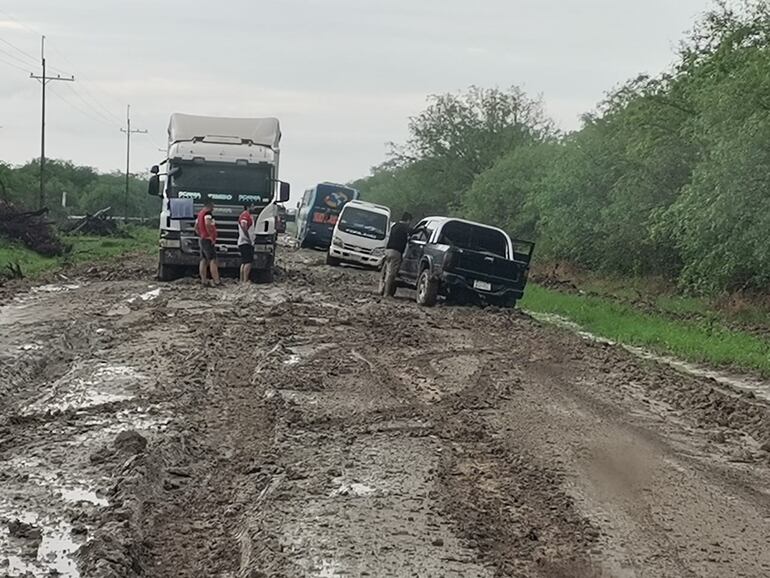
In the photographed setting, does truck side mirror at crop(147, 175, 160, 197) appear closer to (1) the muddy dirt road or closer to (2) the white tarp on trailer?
(2) the white tarp on trailer

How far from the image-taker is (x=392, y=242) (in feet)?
77.9

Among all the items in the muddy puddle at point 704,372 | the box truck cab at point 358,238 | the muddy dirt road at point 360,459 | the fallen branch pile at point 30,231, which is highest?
the muddy dirt road at point 360,459

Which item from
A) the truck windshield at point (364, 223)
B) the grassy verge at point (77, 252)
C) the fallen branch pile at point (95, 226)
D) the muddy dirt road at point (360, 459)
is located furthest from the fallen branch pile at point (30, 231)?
the muddy dirt road at point (360, 459)

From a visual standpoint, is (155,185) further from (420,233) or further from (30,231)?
(30,231)

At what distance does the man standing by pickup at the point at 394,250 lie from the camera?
77.9 ft

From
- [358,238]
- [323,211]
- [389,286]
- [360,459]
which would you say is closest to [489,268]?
[389,286]

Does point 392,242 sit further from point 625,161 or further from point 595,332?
point 625,161

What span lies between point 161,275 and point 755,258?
517 inches

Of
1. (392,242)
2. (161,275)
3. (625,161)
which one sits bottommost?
(161,275)

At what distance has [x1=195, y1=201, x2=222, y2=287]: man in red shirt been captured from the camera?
2375cm

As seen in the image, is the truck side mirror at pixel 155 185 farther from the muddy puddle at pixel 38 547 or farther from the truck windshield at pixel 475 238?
the muddy puddle at pixel 38 547

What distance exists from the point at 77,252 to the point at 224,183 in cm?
1454

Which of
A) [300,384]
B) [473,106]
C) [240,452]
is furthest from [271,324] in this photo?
[473,106]

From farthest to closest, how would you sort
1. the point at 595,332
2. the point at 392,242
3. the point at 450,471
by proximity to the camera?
1. the point at 392,242
2. the point at 595,332
3. the point at 450,471
